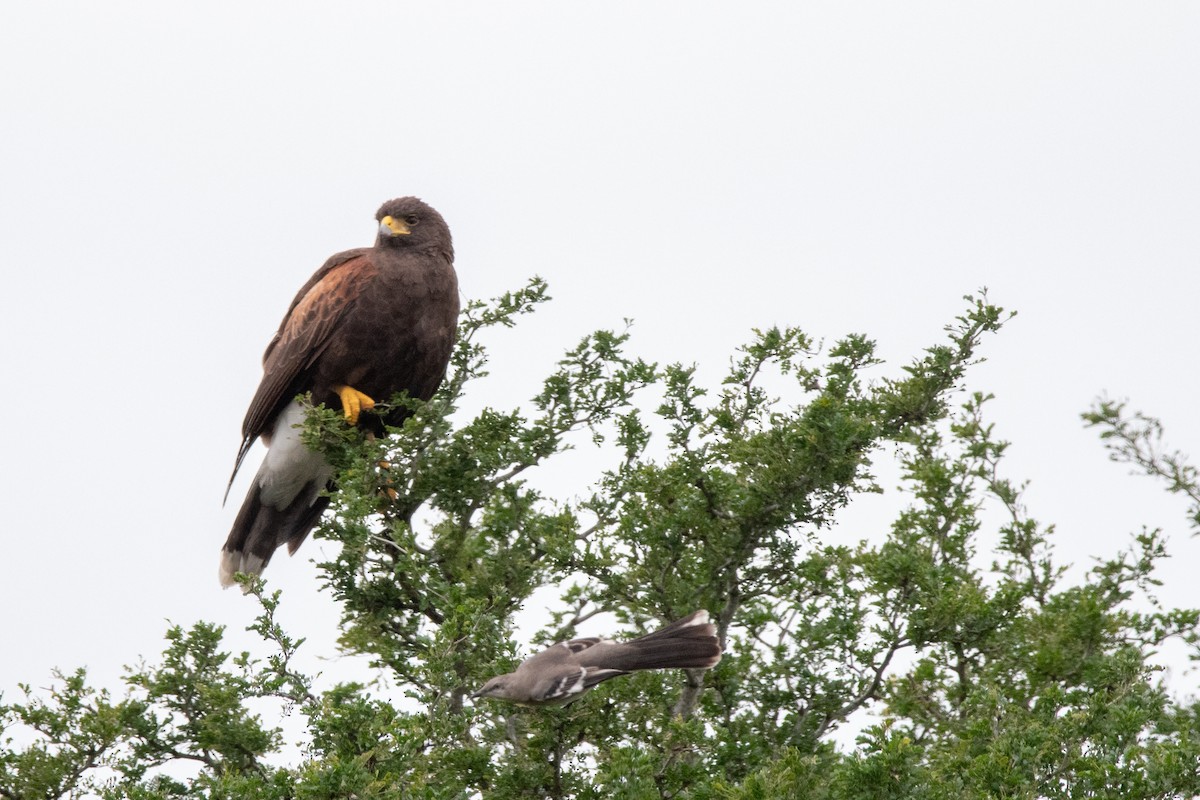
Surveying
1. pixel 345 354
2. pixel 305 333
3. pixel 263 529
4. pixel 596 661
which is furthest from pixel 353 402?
pixel 596 661

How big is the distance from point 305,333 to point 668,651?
3.17m

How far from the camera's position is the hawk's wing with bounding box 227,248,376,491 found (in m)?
7.65

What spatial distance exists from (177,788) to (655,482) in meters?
2.01

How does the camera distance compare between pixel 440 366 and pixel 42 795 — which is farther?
pixel 440 366

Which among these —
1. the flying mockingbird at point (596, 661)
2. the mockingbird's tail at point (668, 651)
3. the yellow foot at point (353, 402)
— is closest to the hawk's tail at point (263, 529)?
the yellow foot at point (353, 402)

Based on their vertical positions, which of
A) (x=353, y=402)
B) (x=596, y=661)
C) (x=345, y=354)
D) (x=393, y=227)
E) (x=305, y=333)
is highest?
(x=393, y=227)

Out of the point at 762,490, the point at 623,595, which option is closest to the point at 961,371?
the point at 762,490

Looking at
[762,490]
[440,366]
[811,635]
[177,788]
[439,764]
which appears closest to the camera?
[439,764]

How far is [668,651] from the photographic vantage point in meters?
5.27

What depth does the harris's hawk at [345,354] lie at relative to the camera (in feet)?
24.8

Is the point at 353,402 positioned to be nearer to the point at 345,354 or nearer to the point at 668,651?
the point at 345,354

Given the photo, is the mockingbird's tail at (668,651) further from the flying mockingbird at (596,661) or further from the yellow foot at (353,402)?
the yellow foot at (353,402)

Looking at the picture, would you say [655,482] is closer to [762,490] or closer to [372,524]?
[762,490]

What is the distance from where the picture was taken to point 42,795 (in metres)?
5.50
